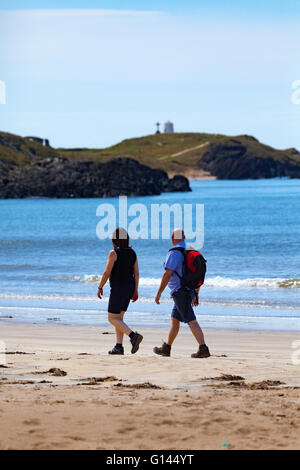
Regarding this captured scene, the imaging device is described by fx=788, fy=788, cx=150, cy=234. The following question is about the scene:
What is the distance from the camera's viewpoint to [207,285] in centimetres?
2317

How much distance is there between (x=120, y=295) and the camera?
1052 centimetres

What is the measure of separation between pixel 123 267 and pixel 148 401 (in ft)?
Result: 11.0

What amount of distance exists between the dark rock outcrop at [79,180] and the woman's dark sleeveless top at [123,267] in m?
132

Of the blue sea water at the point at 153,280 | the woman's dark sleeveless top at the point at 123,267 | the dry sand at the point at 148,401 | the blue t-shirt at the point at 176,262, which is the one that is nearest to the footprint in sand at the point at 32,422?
the dry sand at the point at 148,401

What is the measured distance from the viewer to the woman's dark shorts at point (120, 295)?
10484 mm

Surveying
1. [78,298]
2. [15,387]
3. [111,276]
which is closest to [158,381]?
[15,387]

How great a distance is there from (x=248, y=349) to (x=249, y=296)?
8414mm

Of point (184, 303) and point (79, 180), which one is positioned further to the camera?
point (79, 180)

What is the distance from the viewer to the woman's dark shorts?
10.5 metres

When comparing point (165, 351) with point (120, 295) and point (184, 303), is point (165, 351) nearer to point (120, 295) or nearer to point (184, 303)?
point (184, 303)

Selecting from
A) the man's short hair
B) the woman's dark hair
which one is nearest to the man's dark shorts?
the man's short hair

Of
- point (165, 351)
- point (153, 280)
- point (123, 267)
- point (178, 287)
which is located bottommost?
point (153, 280)

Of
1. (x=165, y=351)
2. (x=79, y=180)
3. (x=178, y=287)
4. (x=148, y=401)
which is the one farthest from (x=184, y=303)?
(x=79, y=180)

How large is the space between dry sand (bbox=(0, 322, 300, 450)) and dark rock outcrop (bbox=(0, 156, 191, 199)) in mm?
132887
